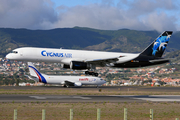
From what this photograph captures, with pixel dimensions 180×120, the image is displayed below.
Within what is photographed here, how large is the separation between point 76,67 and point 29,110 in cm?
2049

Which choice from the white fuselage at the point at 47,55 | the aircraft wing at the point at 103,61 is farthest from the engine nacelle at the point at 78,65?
the aircraft wing at the point at 103,61

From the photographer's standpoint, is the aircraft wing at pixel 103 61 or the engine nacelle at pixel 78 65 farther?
the aircraft wing at pixel 103 61

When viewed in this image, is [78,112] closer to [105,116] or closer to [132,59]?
[105,116]

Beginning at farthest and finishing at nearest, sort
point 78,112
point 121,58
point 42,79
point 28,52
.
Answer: point 42,79
point 121,58
point 28,52
point 78,112

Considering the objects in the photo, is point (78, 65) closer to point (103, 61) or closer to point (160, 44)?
point (103, 61)

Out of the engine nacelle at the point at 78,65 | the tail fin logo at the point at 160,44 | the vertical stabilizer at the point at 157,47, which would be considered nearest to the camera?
the engine nacelle at the point at 78,65

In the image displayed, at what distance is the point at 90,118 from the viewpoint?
29.2 metres

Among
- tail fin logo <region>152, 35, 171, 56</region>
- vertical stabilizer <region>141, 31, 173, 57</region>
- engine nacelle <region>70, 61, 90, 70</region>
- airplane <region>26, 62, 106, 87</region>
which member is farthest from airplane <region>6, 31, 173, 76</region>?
airplane <region>26, 62, 106, 87</region>

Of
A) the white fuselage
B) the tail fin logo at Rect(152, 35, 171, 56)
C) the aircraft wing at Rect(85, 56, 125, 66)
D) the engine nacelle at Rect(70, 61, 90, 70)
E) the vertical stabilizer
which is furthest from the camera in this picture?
the tail fin logo at Rect(152, 35, 171, 56)

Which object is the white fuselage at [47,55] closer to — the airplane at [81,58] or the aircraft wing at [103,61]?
the airplane at [81,58]

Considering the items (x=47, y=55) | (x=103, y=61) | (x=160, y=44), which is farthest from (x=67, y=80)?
(x=47, y=55)

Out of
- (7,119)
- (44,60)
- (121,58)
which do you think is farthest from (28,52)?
(7,119)

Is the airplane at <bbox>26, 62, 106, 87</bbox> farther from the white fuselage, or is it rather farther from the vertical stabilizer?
the white fuselage

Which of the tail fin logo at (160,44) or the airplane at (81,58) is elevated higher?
the tail fin logo at (160,44)
